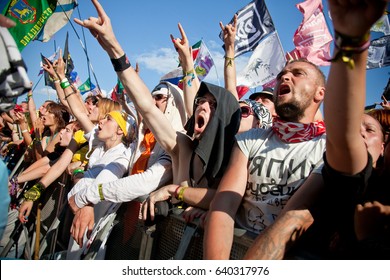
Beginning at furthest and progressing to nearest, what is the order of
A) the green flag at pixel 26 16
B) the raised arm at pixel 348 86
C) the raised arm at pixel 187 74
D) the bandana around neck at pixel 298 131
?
1. the green flag at pixel 26 16
2. the raised arm at pixel 187 74
3. the bandana around neck at pixel 298 131
4. the raised arm at pixel 348 86

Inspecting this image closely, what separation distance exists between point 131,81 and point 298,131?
1.30 m

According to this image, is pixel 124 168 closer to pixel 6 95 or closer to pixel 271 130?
pixel 271 130

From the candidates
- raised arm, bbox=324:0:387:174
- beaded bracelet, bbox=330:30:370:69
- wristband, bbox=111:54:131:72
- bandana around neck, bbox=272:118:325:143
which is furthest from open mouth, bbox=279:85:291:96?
wristband, bbox=111:54:131:72

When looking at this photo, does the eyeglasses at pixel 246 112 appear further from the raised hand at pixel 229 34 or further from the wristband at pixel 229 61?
the raised hand at pixel 229 34

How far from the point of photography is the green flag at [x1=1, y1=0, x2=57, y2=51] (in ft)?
11.5

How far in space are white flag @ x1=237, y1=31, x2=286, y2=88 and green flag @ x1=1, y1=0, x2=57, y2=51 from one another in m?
3.45

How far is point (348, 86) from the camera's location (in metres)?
1.15

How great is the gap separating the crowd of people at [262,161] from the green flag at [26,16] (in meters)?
1.32

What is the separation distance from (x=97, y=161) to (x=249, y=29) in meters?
4.25

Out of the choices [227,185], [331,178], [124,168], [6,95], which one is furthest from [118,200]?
[331,178]

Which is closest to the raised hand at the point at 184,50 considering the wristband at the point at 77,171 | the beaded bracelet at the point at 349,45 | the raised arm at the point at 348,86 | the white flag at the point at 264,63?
the wristband at the point at 77,171

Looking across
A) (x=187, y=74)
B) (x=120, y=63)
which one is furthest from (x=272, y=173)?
(x=187, y=74)

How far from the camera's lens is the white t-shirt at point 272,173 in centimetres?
175

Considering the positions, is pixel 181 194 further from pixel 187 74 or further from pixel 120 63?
pixel 187 74
